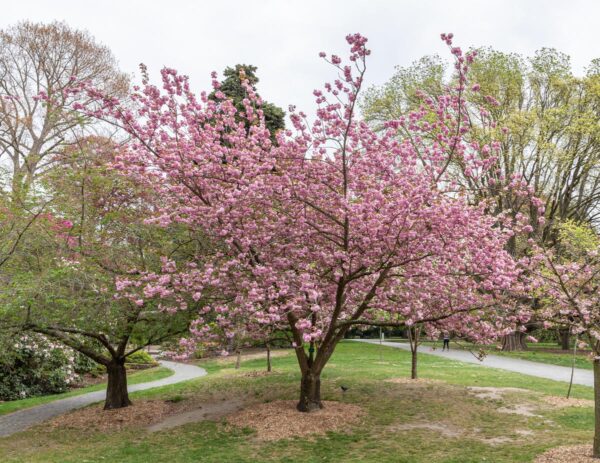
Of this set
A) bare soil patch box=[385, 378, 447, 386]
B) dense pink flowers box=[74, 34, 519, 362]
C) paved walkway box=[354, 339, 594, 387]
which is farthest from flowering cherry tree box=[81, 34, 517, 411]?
paved walkway box=[354, 339, 594, 387]

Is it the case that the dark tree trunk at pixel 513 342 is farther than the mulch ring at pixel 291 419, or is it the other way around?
the dark tree trunk at pixel 513 342

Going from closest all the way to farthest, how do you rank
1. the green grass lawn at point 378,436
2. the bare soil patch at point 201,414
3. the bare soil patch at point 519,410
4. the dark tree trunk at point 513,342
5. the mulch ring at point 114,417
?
the green grass lawn at point 378,436
the bare soil patch at point 519,410
the bare soil patch at point 201,414
the mulch ring at point 114,417
the dark tree trunk at point 513,342

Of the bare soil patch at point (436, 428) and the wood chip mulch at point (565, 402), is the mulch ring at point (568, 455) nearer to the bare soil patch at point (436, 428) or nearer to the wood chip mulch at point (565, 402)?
the bare soil patch at point (436, 428)

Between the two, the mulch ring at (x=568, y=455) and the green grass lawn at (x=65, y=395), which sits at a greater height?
the mulch ring at (x=568, y=455)

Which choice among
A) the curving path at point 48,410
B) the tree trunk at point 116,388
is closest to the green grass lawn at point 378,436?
the curving path at point 48,410

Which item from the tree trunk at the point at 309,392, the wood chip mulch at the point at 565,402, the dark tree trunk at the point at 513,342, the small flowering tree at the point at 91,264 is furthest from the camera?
the dark tree trunk at the point at 513,342

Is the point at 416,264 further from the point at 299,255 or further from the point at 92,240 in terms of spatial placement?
the point at 92,240

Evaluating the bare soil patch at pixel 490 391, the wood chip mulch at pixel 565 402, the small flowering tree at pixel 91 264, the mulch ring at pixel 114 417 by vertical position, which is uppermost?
the small flowering tree at pixel 91 264

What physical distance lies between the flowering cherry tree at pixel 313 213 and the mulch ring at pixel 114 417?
3.89m

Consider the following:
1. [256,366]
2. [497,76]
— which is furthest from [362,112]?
[256,366]

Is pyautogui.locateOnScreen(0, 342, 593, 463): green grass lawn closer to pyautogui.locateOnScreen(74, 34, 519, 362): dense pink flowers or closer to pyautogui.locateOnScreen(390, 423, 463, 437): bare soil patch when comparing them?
pyautogui.locateOnScreen(390, 423, 463, 437): bare soil patch

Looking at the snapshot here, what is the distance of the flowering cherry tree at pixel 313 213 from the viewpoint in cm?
970

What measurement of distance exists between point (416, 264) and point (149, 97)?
21.9 ft

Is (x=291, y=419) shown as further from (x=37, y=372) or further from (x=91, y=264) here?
(x=37, y=372)
